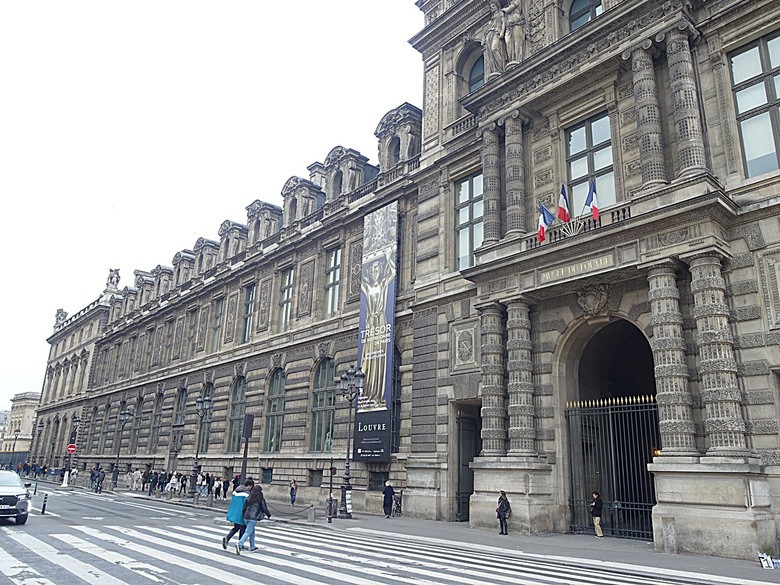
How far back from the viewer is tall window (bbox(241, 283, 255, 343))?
4106 cm

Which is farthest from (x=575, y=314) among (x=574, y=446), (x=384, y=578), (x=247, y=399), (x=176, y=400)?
(x=176, y=400)

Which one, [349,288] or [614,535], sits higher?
[349,288]

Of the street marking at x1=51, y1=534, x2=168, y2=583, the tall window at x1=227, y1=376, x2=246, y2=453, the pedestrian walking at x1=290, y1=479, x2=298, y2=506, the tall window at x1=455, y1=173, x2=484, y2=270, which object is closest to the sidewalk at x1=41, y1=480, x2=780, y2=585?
the pedestrian walking at x1=290, y1=479, x2=298, y2=506

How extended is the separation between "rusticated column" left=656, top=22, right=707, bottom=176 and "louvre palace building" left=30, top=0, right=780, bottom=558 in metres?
0.07

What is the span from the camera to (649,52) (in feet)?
62.6

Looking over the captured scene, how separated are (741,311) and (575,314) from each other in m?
4.93

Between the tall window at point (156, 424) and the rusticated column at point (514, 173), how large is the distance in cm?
3719

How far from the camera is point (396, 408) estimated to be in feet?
89.2

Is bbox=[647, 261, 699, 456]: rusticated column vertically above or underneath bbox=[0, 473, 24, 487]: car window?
above

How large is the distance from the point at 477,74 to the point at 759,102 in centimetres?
1329

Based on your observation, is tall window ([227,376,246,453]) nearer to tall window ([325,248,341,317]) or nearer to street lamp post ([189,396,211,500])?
street lamp post ([189,396,211,500])

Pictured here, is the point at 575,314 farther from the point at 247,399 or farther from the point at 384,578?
the point at 247,399

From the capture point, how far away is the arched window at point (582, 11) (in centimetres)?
2275

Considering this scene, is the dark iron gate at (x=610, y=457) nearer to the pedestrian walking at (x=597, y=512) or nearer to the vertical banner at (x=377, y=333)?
the pedestrian walking at (x=597, y=512)
